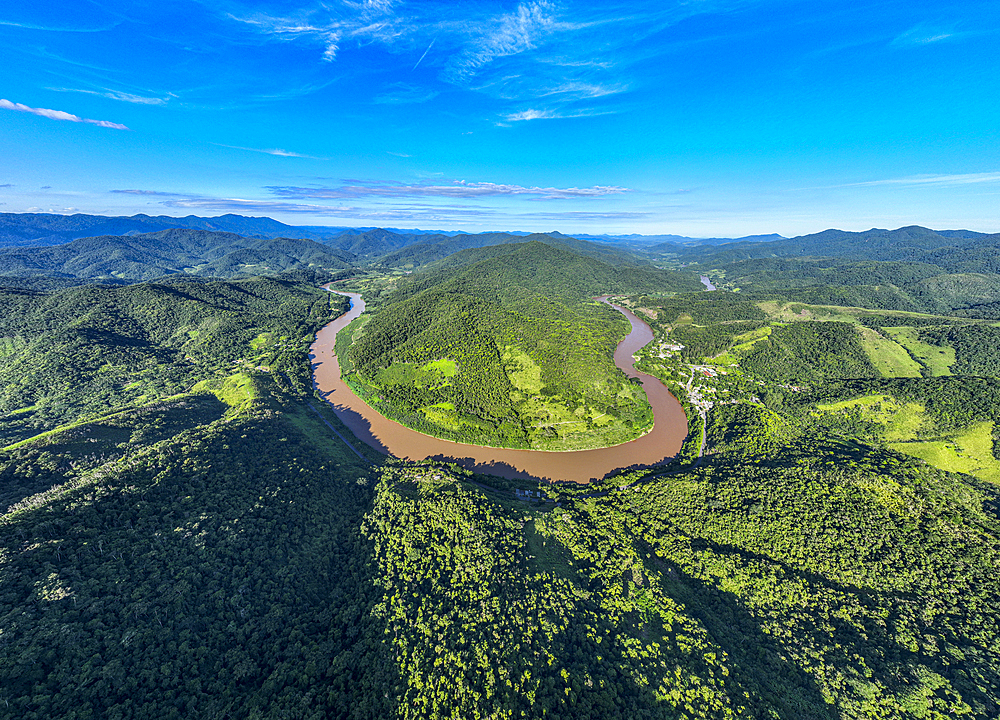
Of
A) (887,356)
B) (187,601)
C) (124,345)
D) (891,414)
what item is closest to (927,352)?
(887,356)

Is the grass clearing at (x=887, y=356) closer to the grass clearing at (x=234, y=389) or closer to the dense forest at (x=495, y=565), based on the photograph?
the dense forest at (x=495, y=565)

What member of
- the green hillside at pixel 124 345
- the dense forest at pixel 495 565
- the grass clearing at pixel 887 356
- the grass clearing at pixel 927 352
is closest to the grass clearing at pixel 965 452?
the dense forest at pixel 495 565

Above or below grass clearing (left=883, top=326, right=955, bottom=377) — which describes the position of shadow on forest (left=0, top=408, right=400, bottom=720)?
below

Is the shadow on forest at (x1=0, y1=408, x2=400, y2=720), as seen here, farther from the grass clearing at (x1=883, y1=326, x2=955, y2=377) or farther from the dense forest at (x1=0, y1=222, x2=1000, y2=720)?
the grass clearing at (x1=883, y1=326, x2=955, y2=377)

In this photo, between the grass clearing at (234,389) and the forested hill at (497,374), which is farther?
the grass clearing at (234,389)

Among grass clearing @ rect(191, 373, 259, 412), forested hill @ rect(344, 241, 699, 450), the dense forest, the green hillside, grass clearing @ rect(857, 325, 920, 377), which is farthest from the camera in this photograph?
grass clearing @ rect(857, 325, 920, 377)

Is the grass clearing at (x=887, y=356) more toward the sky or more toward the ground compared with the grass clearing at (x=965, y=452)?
more toward the sky

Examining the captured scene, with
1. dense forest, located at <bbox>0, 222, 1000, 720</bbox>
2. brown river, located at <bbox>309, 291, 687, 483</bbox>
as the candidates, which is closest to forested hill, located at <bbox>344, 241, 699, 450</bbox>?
dense forest, located at <bbox>0, 222, 1000, 720</bbox>
